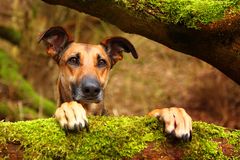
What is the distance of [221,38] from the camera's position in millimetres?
5172

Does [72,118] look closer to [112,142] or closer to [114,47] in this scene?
[112,142]

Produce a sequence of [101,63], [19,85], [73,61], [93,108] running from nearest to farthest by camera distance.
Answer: [93,108], [73,61], [101,63], [19,85]

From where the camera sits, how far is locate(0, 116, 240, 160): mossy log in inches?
160

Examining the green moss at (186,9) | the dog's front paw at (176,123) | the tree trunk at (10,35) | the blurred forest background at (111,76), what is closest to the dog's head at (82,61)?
the green moss at (186,9)

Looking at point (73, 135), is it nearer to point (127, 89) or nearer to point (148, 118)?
point (148, 118)

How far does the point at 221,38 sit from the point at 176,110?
1.06 metres

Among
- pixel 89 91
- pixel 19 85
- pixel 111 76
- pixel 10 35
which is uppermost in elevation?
pixel 89 91

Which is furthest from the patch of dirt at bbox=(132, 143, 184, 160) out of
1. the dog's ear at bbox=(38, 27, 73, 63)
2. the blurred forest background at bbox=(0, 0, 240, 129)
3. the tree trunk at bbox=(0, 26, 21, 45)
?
the tree trunk at bbox=(0, 26, 21, 45)

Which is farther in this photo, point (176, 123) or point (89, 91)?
point (89, 91)

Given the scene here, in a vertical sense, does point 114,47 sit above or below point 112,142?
above

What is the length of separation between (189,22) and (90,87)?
58.5 inches

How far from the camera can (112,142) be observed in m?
4.19

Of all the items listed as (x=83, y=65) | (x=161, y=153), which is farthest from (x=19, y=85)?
(x=161, y=153)

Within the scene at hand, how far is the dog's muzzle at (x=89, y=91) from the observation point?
6.00 metres
